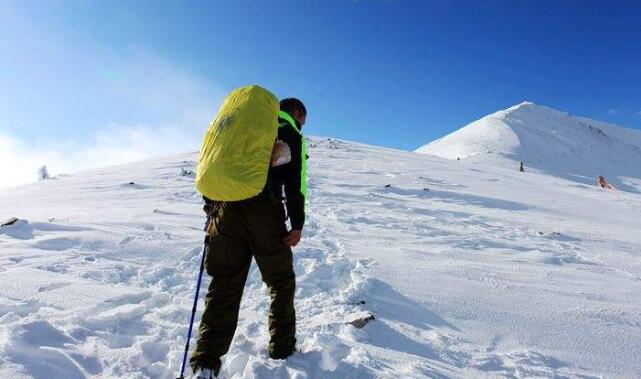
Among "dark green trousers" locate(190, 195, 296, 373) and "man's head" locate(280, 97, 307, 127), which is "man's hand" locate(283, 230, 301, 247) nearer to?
"dark green trousers" locate(190, 195, 296, 373)

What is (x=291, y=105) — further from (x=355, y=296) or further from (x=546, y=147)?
(x=546, y=147)

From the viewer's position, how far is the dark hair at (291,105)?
353 cm

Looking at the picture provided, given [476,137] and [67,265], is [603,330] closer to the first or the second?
[67,265]

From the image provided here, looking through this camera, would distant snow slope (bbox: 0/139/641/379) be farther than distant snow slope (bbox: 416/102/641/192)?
No

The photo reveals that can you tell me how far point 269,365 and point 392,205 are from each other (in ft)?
29.8

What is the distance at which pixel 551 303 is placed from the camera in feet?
15.4

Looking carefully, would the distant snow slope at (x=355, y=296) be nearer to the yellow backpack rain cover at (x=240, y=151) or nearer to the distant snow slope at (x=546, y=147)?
the yellow backpack rain cover at (x=240, y=151)

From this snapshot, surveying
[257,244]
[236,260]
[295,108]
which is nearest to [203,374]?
[236,260]

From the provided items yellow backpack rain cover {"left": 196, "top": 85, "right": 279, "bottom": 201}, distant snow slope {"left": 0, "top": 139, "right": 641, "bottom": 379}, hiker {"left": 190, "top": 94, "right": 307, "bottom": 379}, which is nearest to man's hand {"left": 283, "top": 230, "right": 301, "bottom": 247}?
hiker {"left": 190, "top": 94, "right": 307, "bottom": 379}

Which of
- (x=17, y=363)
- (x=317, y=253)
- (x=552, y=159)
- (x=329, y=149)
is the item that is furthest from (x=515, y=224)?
(x=552, y=159)

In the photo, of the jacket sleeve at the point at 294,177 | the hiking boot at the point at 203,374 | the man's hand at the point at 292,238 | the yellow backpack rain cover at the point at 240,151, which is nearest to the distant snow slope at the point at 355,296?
the hiking boot at the point at 203,374

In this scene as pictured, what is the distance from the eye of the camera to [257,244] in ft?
10.5

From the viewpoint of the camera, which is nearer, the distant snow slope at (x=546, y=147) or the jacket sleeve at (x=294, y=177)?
the jacket sleeve at (x=294, y=177)

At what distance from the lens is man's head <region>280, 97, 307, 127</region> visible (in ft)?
11.6
